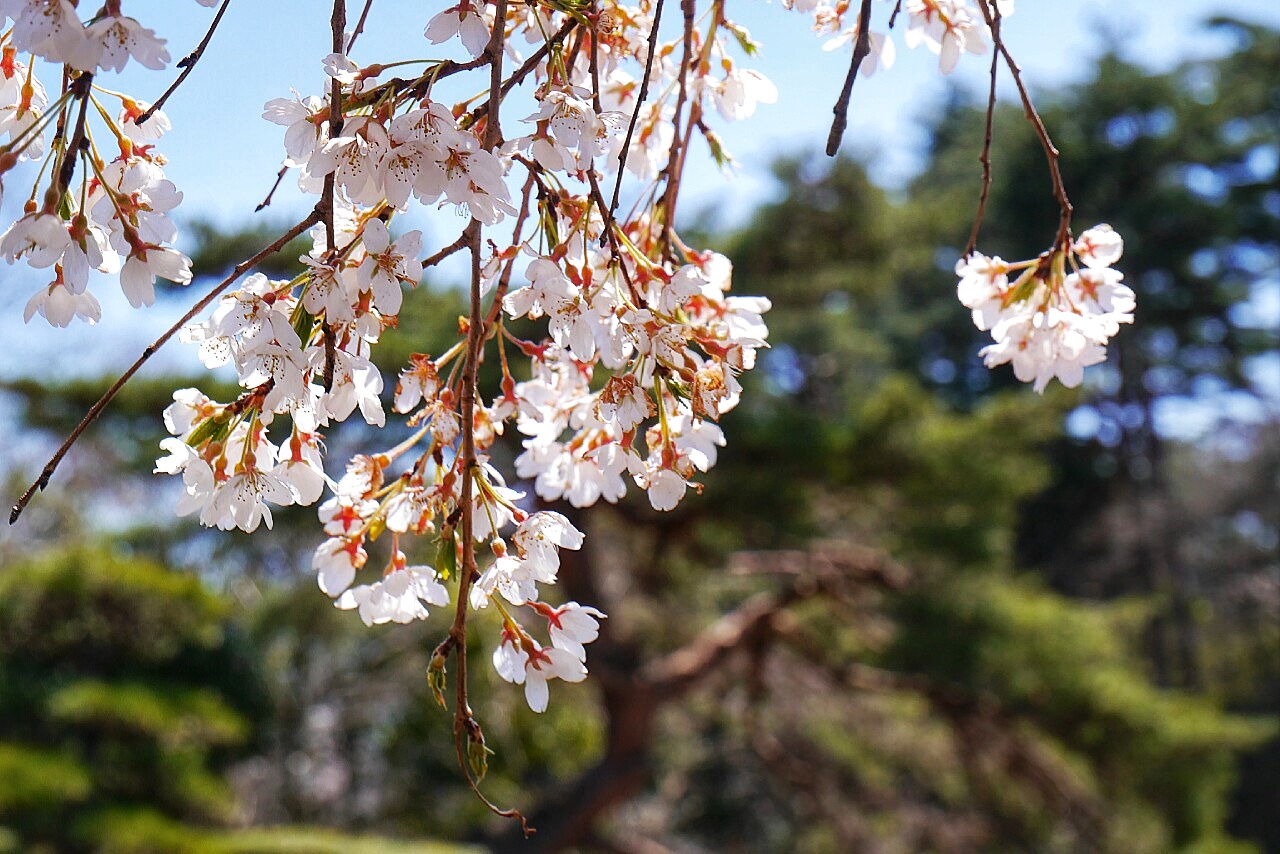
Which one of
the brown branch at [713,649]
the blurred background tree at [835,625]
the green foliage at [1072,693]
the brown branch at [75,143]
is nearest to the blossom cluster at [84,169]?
the brown branch at [75,143]

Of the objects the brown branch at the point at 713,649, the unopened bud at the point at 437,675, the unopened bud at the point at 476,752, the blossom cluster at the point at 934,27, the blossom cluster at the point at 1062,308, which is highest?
the brown branch at the point at 713,649

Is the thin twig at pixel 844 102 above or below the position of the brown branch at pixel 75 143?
above

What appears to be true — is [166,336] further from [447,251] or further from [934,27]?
[934,27]

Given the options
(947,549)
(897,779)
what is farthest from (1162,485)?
(947,549)

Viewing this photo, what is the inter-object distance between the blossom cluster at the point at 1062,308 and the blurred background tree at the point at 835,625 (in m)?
2.28

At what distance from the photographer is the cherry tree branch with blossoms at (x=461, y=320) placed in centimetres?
42

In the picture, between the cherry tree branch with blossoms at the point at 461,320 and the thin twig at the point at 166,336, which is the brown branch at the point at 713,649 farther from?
the thin twig at the point at 166,336

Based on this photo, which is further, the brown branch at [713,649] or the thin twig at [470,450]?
the brown branch at [713,649]

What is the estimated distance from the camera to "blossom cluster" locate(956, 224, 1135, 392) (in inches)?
22.6

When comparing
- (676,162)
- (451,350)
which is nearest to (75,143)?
(451,350)

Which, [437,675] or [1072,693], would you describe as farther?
[1072,693]

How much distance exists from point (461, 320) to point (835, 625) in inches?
171

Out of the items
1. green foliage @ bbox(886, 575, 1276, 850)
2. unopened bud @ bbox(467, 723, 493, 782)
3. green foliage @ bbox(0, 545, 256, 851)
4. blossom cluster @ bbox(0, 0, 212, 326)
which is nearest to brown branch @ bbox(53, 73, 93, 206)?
blossom cluster @ bbox(0, 0, 212, 326)

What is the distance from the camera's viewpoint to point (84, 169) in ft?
1.41
